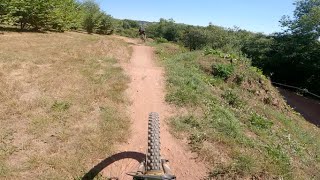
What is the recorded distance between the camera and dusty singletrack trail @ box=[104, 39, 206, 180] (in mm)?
7379

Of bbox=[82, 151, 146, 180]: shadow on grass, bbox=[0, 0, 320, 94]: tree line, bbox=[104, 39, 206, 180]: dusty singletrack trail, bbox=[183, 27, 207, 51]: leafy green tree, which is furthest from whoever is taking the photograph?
bbox=[183, 27, 207, 51]: leafy green tree

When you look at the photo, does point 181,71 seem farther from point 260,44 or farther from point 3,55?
point 260,44

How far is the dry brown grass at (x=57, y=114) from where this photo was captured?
693cm

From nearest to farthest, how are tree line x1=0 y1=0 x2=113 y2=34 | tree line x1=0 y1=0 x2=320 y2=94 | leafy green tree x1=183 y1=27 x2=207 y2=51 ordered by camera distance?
tree line x1=0 y1=0 x2=113 y2=34
tree line x1=0 y1=0 x2=320 y2=94
leafy green tree x1=183 y1=27 x2=207 y2=51

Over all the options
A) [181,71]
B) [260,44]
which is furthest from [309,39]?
[181,71]

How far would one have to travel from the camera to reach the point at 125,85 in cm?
1244

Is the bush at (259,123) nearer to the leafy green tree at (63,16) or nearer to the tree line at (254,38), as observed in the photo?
the tree line at (254,38)

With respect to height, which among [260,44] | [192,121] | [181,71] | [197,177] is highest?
[260,44]

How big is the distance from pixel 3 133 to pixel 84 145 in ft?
6.98

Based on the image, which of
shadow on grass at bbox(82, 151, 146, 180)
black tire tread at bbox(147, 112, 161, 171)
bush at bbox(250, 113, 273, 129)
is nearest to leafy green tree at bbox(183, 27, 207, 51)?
bush at bbox(250, 113, 273, 129)

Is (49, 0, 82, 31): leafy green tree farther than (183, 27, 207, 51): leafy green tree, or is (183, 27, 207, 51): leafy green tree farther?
(183, 27, 207, 51): leafy green tree

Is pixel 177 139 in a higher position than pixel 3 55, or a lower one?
lower

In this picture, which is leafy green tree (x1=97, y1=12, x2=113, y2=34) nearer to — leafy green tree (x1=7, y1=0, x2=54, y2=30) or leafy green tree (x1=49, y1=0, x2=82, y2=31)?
leafy green tree (x1=49, y1=0, x2=82, y2=31)

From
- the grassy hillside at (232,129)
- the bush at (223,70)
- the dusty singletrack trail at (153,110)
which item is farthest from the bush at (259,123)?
the bush at (223,70)
